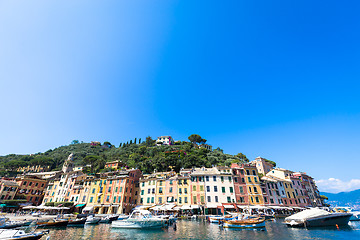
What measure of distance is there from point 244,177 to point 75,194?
52493 mm

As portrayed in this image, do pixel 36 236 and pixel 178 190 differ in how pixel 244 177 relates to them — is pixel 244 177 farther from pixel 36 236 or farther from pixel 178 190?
pixel 36 236

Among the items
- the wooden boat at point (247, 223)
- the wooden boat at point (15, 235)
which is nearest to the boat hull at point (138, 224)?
the wooden boat at point (247, 223)

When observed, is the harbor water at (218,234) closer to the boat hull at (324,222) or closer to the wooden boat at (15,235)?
the boat hull at (324,222)

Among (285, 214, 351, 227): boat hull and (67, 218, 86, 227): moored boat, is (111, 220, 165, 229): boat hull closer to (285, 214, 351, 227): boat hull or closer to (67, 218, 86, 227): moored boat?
(67, 218, 86, 227): moored boat

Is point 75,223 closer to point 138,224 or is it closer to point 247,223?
point 138,224

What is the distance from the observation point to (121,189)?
48188 mm

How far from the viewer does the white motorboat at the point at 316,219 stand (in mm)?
26719

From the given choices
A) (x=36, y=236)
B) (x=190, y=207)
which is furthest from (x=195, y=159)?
(x=36, y=236)

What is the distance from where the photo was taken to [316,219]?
27.0m

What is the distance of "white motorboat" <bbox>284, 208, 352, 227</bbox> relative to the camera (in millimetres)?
26719

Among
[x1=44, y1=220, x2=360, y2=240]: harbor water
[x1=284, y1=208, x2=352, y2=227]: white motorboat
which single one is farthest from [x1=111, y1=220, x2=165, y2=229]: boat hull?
[x1=284, y1=208, x2=352, y2=227]: white motorboat

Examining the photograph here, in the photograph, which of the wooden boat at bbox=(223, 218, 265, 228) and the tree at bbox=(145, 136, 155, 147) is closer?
the wooden boat at bbox=(223, 218, 265, 228)

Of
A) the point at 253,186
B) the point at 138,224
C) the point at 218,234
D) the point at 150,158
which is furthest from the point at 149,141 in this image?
the point at 218,234

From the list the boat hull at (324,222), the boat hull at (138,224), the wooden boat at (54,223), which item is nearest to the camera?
the boat hull at (324,222)
